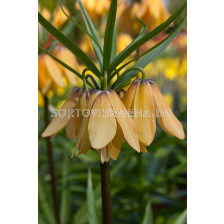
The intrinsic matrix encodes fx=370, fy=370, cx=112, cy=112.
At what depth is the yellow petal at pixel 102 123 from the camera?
56 centimetres

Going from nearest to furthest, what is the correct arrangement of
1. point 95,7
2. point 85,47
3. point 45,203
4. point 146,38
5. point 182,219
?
point 146,38 → point 182,219 → point 45,203 → point 95,7 → point 85,47

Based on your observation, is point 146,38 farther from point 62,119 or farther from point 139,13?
point 139,13

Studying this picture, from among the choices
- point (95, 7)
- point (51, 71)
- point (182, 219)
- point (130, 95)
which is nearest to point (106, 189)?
point (130, 95)

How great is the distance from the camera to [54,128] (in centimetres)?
64

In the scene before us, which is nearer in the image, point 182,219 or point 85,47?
point 182,219

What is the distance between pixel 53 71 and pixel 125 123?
21.6 inches

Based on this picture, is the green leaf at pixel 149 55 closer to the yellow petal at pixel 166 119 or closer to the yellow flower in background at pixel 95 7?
the yellow petal at pixel 166 119

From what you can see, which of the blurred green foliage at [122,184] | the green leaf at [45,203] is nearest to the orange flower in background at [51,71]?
the blurred green foliage at [122,184]

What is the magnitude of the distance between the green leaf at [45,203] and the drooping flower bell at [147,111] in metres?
0.71

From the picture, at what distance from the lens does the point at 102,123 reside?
0.57 m

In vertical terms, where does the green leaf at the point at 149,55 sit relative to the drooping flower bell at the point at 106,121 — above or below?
above

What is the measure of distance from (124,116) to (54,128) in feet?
0.43

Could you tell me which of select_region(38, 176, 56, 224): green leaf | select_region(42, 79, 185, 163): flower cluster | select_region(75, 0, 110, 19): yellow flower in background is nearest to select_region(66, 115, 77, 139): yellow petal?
select_region(42, 79, 185, 163): flower cluster

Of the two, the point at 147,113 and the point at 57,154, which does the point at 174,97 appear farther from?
the point at 147,113
